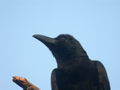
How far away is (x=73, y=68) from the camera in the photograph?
414 cm

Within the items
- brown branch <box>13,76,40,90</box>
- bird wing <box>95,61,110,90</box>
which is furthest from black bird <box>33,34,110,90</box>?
brown branch <box>13,76,40,90</box>

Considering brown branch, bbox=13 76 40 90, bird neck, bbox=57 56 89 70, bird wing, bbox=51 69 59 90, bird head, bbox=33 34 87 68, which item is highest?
bird head, bbox=33 34 87 68

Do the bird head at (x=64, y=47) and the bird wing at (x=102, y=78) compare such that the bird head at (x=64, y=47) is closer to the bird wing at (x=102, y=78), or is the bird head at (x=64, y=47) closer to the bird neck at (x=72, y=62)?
the bird neck at (x=72, y=62)

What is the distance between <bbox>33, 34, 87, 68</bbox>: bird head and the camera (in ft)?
14.1

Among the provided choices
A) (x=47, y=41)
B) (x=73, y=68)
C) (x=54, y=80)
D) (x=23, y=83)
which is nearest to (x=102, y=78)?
(x=73, y=68)

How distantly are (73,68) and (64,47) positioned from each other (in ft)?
1.31

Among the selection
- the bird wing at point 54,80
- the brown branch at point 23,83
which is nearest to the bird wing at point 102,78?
the bird wing at point 54,80

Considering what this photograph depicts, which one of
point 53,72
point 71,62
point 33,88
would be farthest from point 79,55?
point 33,88

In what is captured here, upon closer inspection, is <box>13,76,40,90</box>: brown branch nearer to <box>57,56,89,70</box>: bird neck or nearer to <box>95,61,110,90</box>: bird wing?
<box>57,56,89,70</box>: bird neck

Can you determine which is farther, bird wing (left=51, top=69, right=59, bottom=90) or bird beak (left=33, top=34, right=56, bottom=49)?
bird beak (left=33, top=34, right=56, bottom=49)

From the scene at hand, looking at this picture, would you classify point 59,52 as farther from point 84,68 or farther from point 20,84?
point 20,84

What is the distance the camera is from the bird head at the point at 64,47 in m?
4.30

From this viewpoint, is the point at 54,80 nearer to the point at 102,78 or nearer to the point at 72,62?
the point at 72,62

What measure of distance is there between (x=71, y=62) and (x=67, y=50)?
235 mm
